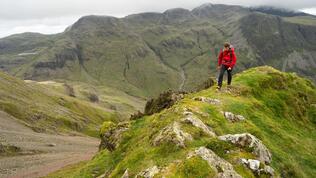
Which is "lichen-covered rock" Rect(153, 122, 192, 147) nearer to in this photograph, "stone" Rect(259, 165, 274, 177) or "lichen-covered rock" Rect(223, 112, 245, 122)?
"stone" Rect(259, 165, 274, 177)

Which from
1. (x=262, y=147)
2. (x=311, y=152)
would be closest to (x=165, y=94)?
(x=311, y=152)

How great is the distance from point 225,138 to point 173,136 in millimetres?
3770

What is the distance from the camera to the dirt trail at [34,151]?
110 m

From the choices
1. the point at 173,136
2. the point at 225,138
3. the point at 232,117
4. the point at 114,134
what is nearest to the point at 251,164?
the point at 225,138

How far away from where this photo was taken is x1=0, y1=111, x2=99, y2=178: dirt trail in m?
110

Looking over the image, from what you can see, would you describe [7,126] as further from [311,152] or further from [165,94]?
[311,152]

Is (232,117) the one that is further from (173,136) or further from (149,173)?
(149,173)

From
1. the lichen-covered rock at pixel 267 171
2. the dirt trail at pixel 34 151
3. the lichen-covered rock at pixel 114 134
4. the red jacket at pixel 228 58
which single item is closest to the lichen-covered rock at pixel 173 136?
the lichen-covered rock at pixel 267 171

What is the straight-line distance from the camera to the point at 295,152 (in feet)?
112

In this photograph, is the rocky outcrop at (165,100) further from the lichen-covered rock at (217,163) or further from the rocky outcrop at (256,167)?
the lichen-covered rock at (217,163)

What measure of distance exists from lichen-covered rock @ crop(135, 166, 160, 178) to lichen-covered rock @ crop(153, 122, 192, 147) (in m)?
2.77

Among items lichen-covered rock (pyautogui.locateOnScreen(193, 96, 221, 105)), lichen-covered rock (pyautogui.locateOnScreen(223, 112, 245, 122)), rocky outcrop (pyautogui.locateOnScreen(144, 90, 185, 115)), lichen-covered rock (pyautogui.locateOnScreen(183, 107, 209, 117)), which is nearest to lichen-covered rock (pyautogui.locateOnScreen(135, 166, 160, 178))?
lichen-covered rock (pyautogui.locateOnScreen(183, 107, 209, 117))

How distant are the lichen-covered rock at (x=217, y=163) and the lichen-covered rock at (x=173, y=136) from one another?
1.67 m

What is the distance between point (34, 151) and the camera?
465 feet
